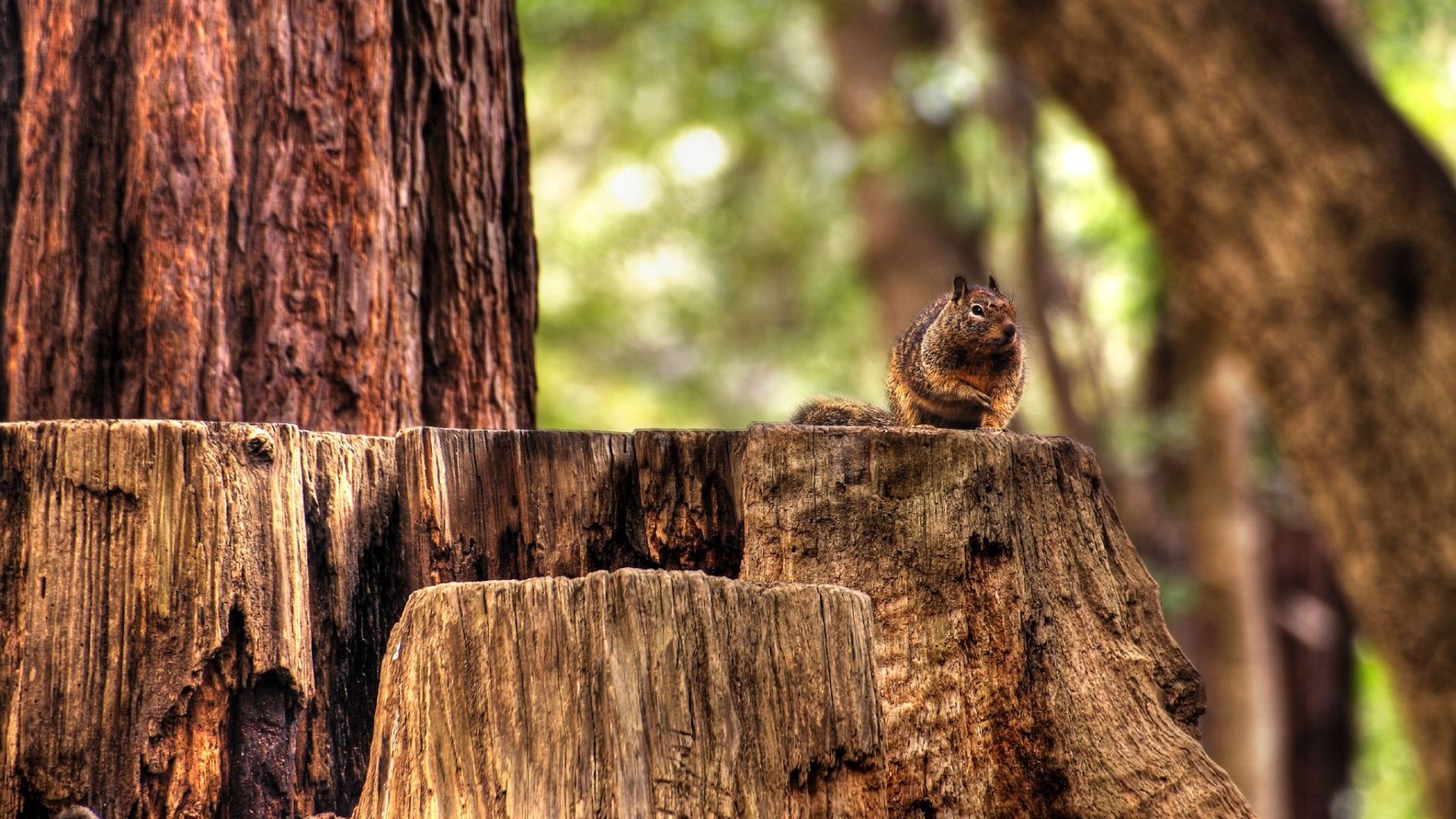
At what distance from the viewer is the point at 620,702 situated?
1.93m

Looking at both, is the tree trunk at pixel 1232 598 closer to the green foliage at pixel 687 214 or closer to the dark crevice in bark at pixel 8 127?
the green foliage at pixel 687 214

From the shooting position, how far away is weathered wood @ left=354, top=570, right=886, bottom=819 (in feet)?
6.32

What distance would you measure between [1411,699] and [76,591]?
16.3 ft

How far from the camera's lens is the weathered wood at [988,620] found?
7.82ft

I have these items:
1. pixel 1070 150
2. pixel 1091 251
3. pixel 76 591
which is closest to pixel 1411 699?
pixel 76 591

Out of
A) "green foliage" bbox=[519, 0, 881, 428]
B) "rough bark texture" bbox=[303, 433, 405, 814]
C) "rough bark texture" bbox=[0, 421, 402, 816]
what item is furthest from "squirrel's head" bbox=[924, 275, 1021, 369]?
"green foliage" bbox=[519, 0, 881, 428]

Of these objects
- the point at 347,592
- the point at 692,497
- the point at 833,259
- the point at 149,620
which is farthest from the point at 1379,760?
the point at 149,620

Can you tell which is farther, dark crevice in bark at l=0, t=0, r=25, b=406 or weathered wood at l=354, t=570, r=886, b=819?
dark crevice in bark at l=0, t=0, r=25, b=406

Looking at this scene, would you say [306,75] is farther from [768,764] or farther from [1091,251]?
[1091,251]

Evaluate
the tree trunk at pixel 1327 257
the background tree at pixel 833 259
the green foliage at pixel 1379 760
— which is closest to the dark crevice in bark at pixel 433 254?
the tree trunk at pixel 1327 257

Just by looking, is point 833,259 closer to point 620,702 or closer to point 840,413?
point 840,413

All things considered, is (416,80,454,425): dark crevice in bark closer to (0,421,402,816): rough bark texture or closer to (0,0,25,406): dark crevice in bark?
(0,0,25,406): dark crevice in bark

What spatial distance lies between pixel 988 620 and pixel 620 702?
0.80 meters

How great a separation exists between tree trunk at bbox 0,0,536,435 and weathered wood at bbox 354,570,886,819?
1.28m
